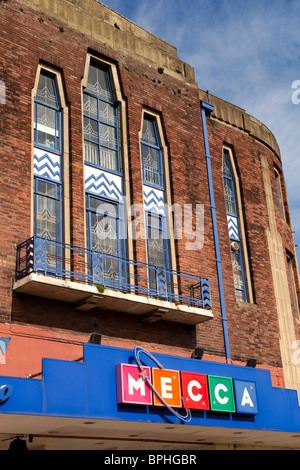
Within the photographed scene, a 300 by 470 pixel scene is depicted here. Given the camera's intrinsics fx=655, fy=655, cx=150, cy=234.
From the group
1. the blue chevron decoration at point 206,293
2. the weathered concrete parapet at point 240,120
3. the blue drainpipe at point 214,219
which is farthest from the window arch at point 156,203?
the weathered concrete parapet at point 240,120

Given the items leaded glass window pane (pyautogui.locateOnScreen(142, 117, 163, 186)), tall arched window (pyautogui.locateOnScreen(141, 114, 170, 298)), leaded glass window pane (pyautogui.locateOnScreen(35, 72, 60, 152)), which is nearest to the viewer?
leaded glass window pane (pyautogui.locateOnScreen(35, 72, 60, 152))

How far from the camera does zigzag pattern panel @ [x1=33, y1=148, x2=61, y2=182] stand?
17875mm

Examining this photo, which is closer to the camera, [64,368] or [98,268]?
[64,368]

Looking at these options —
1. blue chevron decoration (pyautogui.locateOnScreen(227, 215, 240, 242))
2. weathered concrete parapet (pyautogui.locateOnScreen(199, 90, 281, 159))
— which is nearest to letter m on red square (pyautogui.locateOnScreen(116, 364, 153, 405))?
blue chevron decoration (pyautogui.locateOnScreen(227, 215, 240, 242))

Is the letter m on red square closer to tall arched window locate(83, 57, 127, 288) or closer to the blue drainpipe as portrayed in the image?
tall arched window locate(83, 57, 127, 288)

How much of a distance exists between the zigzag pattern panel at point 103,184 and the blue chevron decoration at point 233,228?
492 centimetres

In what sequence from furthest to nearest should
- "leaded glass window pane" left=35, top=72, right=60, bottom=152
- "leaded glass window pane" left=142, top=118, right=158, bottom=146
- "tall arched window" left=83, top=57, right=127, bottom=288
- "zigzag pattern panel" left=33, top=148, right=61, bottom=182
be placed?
1. "leaded glass window pane" left=142, top=118, right=158, bottom=146
2. "leaded glass window pane" left=35, top=72, right=60, bottom=152
3. "tall arched window" left=83, top=57, right=127, bottom=288
4. "zigzag pattern panel" left=33, top=148, right=61, bottom=182

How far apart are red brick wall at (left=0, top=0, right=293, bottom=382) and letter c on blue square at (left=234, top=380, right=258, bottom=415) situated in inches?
76.8

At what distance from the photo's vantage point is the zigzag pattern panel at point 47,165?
58.6 ft

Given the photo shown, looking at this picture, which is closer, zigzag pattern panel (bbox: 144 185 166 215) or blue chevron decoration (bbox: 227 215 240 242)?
zigzag pattern panel (bbox: 144 185 166 215)

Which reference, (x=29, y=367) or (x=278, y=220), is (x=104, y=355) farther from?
(x=278, y=220)

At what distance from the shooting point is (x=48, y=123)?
18.8 metres
